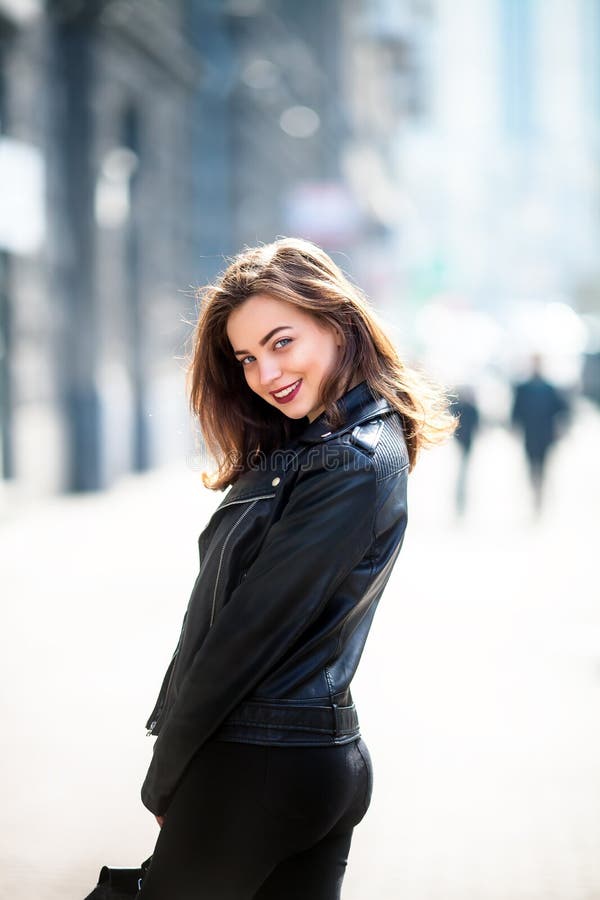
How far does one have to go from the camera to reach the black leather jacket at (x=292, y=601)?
1.88 metres

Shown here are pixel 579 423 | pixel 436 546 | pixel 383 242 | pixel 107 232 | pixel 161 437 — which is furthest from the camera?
pixel 383 242

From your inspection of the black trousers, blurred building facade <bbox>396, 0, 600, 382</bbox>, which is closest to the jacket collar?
the black trousers

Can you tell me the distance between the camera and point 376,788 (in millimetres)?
4531

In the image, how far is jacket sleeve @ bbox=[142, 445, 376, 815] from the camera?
1.87 meters

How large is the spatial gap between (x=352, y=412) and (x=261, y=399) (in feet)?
1.41

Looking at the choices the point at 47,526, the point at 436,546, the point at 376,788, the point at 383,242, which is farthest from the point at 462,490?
the point at 383,242

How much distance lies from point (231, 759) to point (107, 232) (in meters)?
13.6

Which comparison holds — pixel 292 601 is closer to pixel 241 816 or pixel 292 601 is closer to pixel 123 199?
pixel 241 816

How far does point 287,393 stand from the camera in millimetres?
2150

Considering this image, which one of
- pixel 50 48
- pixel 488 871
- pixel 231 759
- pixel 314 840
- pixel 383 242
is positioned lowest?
pixel 488 871

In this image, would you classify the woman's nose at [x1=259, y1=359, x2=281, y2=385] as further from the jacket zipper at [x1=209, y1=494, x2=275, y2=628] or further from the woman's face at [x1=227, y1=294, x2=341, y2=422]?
the jacket zipper at [x1=209, y1=494, x2=275, y2=628]

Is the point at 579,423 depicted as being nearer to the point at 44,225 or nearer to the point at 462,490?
the point at 462,490

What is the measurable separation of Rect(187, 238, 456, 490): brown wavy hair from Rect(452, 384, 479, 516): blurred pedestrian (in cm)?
1090

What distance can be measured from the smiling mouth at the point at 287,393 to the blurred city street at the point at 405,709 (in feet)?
5.66
